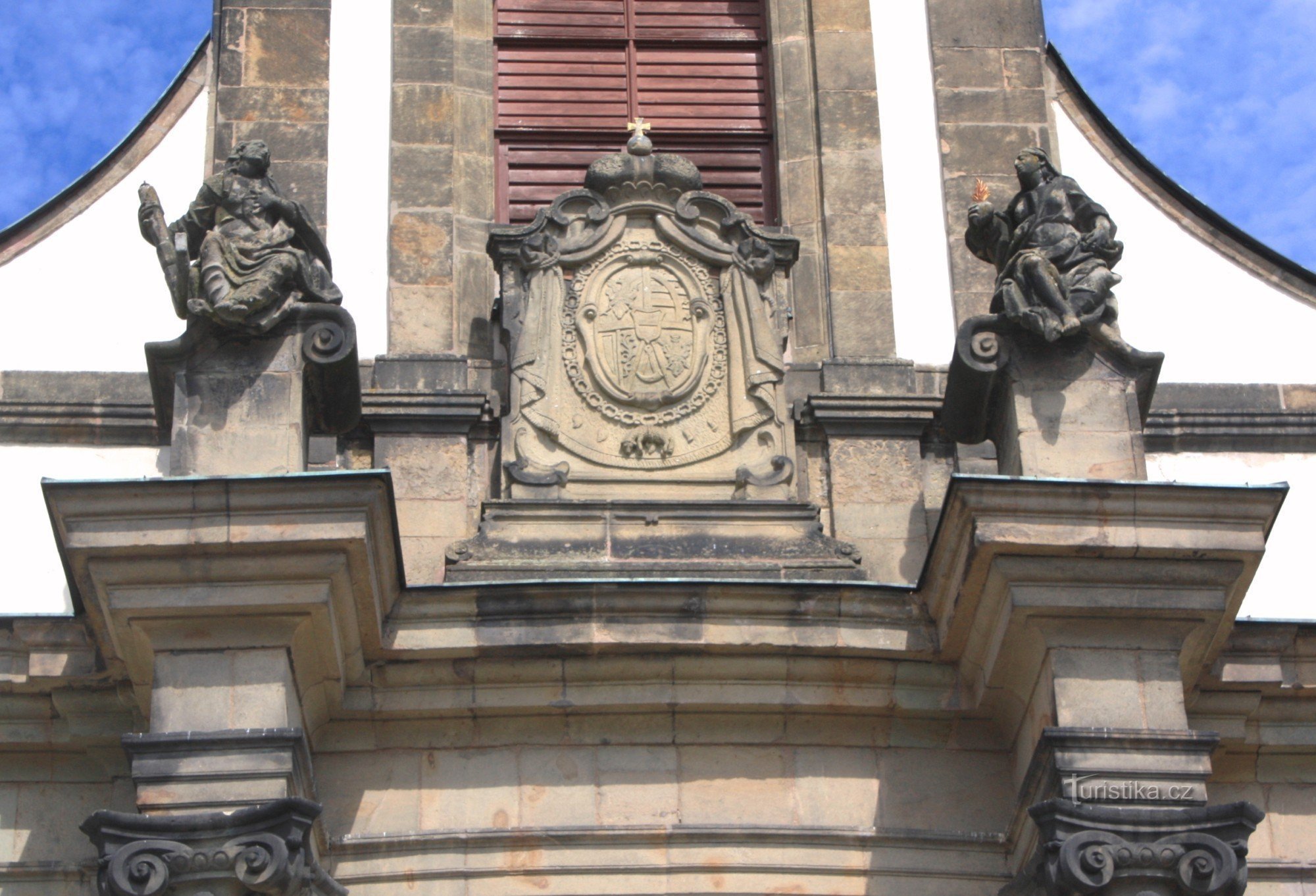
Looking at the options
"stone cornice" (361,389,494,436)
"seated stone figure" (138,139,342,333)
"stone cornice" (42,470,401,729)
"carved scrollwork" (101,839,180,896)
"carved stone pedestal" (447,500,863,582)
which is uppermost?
"seated stone figure" (138,139,342,333)

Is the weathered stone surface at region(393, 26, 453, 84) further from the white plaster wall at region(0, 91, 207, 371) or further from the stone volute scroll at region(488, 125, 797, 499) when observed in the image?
the stone volute scroll at region(488, 125, 797, 499)

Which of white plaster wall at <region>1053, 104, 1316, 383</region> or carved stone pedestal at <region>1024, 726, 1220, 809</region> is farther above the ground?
white plaster wall at <region>1053, 104, 1316, 383</region>

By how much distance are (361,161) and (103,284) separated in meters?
1.20

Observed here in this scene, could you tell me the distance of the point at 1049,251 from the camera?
9.20 meters

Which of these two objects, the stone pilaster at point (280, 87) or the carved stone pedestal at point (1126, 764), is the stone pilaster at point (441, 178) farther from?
the carved stone pedestal at point (1126, 764)

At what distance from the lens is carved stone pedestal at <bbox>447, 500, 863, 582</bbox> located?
9.11 m

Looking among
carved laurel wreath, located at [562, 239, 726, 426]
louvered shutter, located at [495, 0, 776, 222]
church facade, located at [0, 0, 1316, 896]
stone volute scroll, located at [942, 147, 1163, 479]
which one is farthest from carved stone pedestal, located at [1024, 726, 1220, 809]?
louvered shutter, located at [495, 0, 776, 222]

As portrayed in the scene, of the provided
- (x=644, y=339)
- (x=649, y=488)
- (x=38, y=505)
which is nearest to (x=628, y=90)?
(x=644, y=339)

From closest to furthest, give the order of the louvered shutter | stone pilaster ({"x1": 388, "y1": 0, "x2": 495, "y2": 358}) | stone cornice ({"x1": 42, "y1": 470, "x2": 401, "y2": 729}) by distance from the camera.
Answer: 1. stone cornice ({"x1": 42, "y1": 470, "x2": 401, "y2": 729})
2. stone pilaster ({"x1": 388, "y1": 0, "x2": 495, "y2": 358})
3. the louvered shutter

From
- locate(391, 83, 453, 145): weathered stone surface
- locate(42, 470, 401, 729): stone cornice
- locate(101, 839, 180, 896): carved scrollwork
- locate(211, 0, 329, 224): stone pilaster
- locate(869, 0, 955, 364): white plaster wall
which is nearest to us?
locate(101, 839, 180, 896): carved scrollwork

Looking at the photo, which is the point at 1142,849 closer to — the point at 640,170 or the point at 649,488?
the point at 649,488

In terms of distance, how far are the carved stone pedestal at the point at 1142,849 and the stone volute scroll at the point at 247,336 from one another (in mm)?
2952

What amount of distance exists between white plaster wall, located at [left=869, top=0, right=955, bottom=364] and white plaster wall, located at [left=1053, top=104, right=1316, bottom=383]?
6.8 inches

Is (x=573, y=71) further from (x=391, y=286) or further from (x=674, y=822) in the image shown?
(x=674, y=822)
